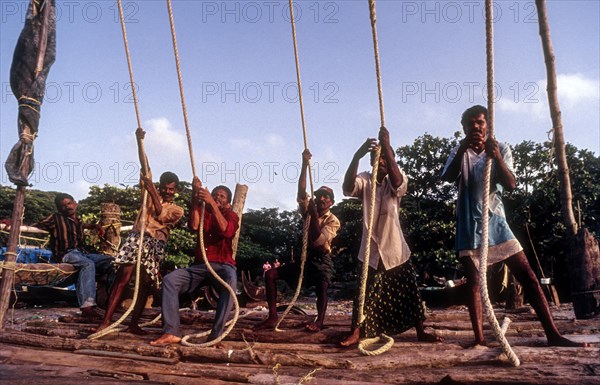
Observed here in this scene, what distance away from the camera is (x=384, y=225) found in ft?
13.0

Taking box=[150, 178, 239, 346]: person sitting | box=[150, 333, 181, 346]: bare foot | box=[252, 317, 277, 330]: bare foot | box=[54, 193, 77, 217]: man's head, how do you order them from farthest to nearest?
box=[54, 193, 77, 217]: man's head, box=[252, 317, 277, 330]: bare foot, box=[150, 178, 239, 346]: person sitting, box=[150, 333, 181, 346]: bare foot

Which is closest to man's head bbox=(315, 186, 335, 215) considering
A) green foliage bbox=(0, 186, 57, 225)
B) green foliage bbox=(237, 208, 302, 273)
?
green foliage bbox=(237, 208, 302, 273)

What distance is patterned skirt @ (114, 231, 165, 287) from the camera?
15.5 ft

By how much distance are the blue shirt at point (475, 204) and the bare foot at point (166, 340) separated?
2521mm

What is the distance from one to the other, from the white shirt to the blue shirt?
0.51 m

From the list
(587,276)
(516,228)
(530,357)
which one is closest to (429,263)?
(516,228)

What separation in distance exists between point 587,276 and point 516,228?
1446cm

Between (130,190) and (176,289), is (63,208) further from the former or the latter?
(130,190)

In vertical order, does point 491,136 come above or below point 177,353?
above

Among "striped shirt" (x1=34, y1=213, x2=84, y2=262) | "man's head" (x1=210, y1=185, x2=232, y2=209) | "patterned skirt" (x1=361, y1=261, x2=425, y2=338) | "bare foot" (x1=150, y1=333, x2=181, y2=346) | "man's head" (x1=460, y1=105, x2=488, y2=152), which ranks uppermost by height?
"man's head" (x1=460, y1=105, x2=488, y2=152)

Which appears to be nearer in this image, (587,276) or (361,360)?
(361,360)

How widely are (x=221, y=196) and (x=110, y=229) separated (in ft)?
14.4

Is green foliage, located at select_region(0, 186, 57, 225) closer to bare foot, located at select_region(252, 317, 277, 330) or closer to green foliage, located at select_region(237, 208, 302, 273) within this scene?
green foliage, located at select_region(237, 208, 302, 273)

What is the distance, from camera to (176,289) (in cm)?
426
